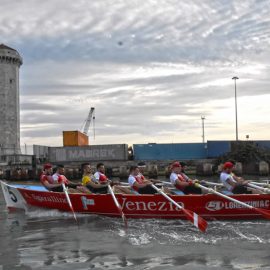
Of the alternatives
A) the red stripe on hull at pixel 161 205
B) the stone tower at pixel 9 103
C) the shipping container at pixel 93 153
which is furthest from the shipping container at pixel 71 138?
the red stripe on hull at pixel 161 205

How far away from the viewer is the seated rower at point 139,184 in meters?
16.5

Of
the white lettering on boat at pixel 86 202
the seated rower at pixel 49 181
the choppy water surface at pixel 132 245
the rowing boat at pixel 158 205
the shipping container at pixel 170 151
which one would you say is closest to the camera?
the choppy water surface at pixel 132 245

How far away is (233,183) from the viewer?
15.7 meters

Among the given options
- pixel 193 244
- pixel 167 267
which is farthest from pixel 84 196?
pixel 167 267

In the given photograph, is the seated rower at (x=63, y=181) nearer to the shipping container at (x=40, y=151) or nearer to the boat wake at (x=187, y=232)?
the boat wake at (x=187, y=232)

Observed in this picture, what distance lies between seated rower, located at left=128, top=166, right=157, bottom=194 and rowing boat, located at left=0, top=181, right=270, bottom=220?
793mm

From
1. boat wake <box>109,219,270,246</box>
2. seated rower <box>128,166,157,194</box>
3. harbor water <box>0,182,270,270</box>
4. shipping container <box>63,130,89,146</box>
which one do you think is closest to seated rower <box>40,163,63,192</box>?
harbor water <box>0,182,270,270</box>

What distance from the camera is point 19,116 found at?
8188 centimetres

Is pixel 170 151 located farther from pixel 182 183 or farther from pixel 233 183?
pixel 233 183

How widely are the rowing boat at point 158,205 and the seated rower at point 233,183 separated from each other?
75 cm

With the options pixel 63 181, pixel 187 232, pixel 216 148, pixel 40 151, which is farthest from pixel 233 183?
pixel 40 151

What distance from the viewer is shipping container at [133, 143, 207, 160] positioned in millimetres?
59812

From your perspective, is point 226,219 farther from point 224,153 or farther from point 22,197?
point 224,153

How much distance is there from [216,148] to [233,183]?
45099mm
